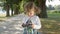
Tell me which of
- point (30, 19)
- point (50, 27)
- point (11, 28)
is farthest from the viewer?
point (50, 27)

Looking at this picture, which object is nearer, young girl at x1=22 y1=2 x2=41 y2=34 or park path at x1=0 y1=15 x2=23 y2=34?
young girl at x1=22 y1=2 x2=41 y2=34

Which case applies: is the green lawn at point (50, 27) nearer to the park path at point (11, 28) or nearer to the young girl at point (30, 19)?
the park path at point (11, 28)

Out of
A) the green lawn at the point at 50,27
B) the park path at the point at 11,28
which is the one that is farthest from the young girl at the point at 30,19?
Result: the green lawn at the point at 50,27

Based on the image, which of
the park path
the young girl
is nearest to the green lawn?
the park path

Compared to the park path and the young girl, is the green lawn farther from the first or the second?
the young girl

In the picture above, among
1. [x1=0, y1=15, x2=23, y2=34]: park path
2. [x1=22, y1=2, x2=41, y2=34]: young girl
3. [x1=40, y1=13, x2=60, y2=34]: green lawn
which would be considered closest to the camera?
[x1=22, y1=2, x2=41, y2=34]: young girl

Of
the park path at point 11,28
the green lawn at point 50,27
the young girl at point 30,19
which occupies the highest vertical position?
the young girl at point 30,19

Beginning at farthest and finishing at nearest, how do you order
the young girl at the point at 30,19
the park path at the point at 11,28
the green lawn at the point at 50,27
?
the green lawn at the point at 50,27, the park path at the point at 11,28, the young girl at the point at 30,19

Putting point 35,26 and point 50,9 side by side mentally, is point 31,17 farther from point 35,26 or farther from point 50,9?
point 50,9

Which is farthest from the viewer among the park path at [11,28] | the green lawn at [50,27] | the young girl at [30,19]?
the green lawn at [50,27]

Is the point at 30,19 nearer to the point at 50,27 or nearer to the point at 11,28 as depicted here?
the point at 11,28

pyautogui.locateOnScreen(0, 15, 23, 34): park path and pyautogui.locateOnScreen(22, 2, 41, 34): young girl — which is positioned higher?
pyautogui.locateOnScreen(22, 2, 41, 34): young girl

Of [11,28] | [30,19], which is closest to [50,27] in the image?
[11,28]

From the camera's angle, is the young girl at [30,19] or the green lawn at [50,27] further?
the green lawn at [50,27]
